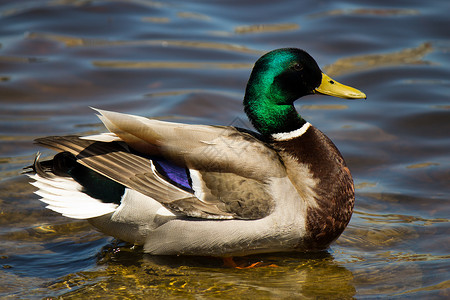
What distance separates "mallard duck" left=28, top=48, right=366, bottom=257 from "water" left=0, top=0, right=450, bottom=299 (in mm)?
272

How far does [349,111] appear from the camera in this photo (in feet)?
24.1

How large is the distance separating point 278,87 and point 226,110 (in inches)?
109

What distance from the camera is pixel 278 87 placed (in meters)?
4.55

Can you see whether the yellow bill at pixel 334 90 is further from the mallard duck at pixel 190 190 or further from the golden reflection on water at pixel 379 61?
the golden reflection on water at pixel 379 61

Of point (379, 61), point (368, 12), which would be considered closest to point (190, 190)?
point (379, 61)

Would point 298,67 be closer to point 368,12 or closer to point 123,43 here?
point 123,43

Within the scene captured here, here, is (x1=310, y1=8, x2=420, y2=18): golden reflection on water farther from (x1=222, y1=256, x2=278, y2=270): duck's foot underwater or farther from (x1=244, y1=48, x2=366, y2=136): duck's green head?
(x1=222, y1=256, x2=278, y2=270): duck's foot underwater

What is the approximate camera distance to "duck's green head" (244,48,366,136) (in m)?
4.54

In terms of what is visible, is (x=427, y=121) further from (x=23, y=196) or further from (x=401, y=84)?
(x=23, y=196)

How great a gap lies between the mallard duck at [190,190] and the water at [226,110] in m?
0.27

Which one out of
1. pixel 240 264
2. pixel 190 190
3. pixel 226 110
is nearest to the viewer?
pixel 190 190

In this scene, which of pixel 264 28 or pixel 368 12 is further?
pixel 368 12

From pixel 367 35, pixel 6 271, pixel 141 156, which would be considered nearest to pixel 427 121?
pixel 367 35

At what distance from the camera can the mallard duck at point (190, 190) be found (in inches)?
164
